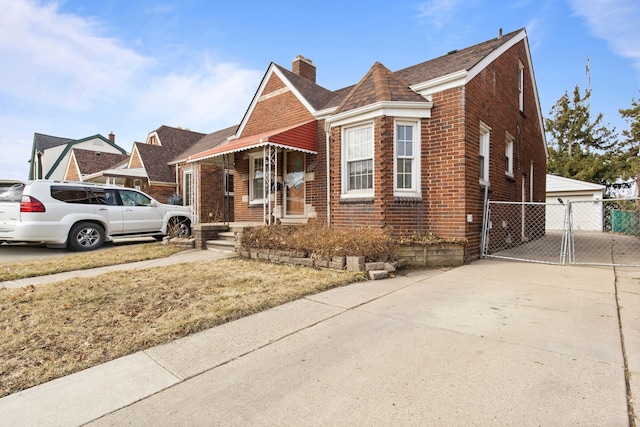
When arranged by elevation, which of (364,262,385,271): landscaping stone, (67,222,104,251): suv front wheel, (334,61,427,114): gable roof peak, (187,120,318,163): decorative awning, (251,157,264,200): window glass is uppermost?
(334,61,427,114): gable roof peak

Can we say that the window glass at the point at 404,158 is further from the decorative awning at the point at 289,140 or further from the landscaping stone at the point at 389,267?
the decorative awning at the point at 289,140

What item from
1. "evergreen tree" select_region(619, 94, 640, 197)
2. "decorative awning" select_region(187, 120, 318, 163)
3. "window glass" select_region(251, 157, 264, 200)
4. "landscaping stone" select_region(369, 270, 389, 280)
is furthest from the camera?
"evergreen tree" select_region(619, 94, 640, 197)

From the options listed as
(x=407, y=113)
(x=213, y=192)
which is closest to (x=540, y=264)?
(x=407, y=113)

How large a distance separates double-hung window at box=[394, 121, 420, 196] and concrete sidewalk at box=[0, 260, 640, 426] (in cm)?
406

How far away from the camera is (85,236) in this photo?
30.2 ft

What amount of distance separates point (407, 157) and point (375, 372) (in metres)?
6.11

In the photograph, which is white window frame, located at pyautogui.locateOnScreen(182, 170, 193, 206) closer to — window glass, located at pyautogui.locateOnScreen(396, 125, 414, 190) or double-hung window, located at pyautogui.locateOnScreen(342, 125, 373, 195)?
double-hung window, located at pyautogui.locateOnScreen(342, 125, 373, 195)

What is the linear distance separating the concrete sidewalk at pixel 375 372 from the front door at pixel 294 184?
6.71m

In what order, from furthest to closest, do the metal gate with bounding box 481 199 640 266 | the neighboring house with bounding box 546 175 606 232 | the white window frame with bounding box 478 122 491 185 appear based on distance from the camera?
the neighboring house with bounding box 546 175 606 232
the white window frame with bounding box 478 122 491 185
the metal gate with bounding box 481 199 640 266

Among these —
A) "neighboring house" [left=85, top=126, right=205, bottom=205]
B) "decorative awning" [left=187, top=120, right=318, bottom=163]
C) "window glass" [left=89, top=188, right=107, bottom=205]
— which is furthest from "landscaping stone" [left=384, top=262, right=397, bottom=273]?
"neighboring house" [left=85, top=126, right=205, bottom=205]

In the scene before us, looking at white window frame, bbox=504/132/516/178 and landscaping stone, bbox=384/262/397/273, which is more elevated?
white window frame, bbox=504/132/516/178

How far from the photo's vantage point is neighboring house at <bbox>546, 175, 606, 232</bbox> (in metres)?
18.9

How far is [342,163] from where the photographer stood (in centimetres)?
852

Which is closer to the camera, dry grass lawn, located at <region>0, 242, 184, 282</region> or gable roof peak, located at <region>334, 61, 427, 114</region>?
dry grass lawn, located at <region>0, 242, 184, 282</region>
